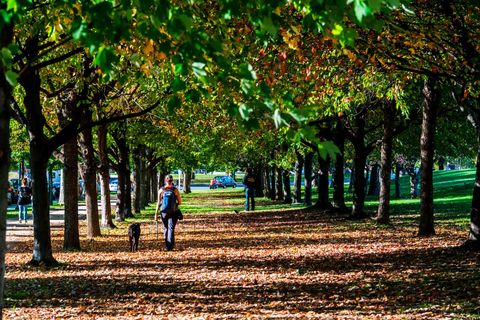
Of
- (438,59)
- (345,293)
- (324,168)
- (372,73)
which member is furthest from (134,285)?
(324,168)

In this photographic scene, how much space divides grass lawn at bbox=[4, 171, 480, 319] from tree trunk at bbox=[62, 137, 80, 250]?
46 centimetres

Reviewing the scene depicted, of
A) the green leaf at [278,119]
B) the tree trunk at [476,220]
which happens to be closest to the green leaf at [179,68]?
the green leaf at [278,119]

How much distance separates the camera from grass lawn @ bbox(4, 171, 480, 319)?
32.7 ft

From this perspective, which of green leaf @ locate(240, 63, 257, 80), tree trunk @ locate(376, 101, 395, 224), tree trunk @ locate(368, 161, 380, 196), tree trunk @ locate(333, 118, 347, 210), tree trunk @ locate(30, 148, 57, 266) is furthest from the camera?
tree trunk @ locate(368, 161, 380, 196)

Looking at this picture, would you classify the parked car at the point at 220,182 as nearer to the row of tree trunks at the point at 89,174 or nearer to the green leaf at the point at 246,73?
the row of tree trunks at the point at 89,174

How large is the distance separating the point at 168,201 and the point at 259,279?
5492mm

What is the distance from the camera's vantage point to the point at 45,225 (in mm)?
15570

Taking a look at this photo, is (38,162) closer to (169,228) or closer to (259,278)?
(169,228)

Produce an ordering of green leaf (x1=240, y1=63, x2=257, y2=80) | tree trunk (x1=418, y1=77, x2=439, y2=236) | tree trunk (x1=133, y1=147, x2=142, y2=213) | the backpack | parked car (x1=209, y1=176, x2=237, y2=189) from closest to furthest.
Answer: green leaf (x1=240, y1=63, x2=257, y2=80), the backpack, tree trunk (x1=418, y1=77, x2=439, y2=236), tree trunk (x1=133, y1=147, x2=142, y2=213), parked car (x1=209, y1=176, x2=237, y2=189)

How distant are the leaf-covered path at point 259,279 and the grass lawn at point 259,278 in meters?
0.01

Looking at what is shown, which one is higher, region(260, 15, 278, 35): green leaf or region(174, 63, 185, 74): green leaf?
region(260, 15, 278, 35): green leaf

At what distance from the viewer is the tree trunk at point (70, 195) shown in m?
18.2

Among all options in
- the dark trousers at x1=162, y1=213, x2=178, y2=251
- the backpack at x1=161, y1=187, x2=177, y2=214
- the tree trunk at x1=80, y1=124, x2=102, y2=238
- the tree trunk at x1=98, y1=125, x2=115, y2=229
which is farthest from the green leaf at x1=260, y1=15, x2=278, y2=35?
the tree trunk at x1=98, y1=125, x2=115, y2=229

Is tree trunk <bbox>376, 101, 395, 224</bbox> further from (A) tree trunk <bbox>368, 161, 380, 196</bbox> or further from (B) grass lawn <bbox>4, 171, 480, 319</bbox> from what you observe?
(A) tree trunk <bbox>368, 161, 380, 196</bbox>
